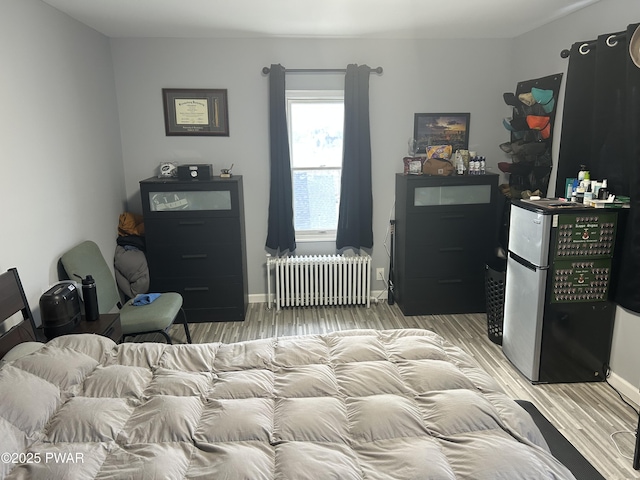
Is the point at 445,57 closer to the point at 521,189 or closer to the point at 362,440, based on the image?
the point at 521,189

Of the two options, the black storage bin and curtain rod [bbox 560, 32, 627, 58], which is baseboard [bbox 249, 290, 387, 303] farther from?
curtain rod [bbox 560, 32, 627, 58]

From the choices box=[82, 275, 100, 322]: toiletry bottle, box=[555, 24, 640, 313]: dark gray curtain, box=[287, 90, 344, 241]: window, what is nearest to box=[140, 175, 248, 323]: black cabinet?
box=[287, 90, 344, 241]: window

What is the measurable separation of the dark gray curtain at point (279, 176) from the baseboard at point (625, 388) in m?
2.65

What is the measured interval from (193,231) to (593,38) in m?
3.26

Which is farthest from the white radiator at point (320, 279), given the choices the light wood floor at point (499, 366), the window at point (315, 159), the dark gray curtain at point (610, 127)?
the dark gray curtain at point (610, 127)

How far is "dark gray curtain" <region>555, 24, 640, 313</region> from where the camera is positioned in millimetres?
2617

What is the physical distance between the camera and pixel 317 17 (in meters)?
3.36

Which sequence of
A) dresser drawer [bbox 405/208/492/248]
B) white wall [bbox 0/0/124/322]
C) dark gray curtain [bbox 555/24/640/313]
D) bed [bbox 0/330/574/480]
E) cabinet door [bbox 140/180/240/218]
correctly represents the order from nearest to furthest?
1. bed [bbox 0/330/574/480]
2. white wall [bbox 0/0/124/322]
3. dark gray curtain [bbox 555/24/640/313]
4. cabinet door [bbox 140/180/240/218]
5. dresser drawer [bbox 405/208/492/248]

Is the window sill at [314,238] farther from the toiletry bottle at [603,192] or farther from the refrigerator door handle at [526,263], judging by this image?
the toiletry bottle at [603,192]

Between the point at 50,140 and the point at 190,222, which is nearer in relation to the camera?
the point at 50,140

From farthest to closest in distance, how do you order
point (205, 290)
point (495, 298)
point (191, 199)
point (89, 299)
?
1. point (205, 290)
2. point (191, 199)
3. point (495, 298)
4. point (89, 299)

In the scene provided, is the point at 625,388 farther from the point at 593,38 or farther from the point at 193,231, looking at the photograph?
the point at 193,231

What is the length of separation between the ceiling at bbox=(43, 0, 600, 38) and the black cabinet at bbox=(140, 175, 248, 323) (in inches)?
47.2

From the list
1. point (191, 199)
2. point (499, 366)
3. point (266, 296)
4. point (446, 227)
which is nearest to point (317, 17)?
point (191, 199)
